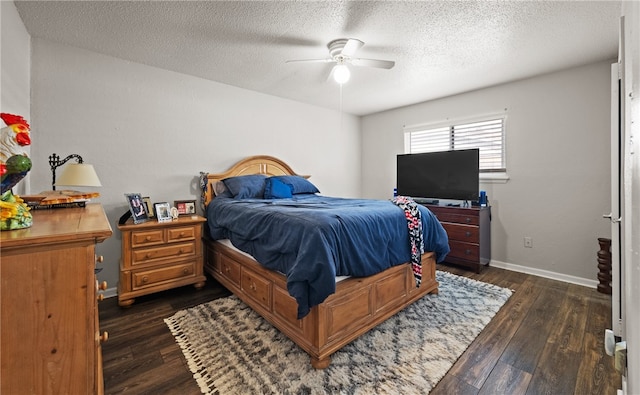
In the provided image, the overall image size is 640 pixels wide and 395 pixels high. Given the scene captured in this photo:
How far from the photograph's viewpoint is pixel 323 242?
5.53 feet

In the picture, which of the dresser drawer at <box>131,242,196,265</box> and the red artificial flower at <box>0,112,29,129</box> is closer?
the red artificial flower at <box>0,112,29,129</box>

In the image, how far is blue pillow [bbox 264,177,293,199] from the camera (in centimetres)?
334

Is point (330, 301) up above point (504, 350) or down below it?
above

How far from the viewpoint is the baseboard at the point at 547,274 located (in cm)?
290

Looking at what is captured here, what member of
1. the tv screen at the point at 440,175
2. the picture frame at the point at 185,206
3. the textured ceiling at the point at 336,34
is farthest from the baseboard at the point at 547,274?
the picture frame at the point at 185,206

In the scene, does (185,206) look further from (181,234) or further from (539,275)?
(539,275)

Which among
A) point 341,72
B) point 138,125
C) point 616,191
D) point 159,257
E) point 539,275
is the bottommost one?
point 539,275

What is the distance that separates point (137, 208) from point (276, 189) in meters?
1.45

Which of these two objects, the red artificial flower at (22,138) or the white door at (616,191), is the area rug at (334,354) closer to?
the white door at (616,191)

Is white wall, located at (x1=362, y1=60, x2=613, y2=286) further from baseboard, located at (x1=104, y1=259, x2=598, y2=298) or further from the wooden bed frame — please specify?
the wooden bed frame

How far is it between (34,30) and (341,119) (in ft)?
A: 12.6

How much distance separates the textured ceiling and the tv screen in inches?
38.2

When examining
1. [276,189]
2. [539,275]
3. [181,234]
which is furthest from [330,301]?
[539,275]

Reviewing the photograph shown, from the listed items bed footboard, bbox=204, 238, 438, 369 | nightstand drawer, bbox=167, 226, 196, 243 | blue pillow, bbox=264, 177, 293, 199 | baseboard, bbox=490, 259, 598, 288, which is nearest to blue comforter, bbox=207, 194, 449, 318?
bed footboard, bbox=204, 238, 438, 369
